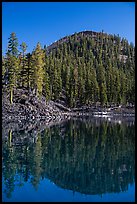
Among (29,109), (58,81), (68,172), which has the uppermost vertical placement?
(58,81)

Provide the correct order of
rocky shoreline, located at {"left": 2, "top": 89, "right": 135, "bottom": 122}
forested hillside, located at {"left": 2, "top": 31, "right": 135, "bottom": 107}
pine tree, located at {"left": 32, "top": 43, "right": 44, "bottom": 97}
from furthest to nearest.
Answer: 1. pine tree, located at {"left": 32, "top": 43, "right": 44, "bottom": 97}
2. forested hillside, located at {"left": 2, "top": 31, "right": 135, "bottom": 107}
3. rocky shoreline, located at {"left": 2, "top": 89, "right": 135, "bottom": 122}

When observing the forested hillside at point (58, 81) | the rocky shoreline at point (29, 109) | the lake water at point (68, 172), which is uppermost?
the forested hillside at point (58, 81)

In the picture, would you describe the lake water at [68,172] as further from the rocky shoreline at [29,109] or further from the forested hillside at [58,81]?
the forested hillside at [58,81]

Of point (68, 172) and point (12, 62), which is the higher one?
point (12, 62)

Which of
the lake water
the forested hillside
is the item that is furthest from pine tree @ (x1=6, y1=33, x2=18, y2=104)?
the lake water

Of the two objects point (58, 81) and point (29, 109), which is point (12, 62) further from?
point (58, 81)

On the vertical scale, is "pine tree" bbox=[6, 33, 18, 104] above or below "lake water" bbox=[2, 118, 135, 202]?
above

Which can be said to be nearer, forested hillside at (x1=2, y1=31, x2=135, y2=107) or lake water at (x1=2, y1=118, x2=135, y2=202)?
lake water at (x1=2, y1=118, x2=135, y2=202)

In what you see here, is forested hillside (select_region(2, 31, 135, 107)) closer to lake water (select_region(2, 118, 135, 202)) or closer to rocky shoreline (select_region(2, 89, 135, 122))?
rocky shoreline (select_region(2, 89, 135, 122))

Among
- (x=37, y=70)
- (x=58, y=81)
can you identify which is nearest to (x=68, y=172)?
(x=37, y=70)

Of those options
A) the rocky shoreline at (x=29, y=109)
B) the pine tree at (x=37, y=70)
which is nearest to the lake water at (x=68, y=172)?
the rocky shoreline at (x=29, y=109)

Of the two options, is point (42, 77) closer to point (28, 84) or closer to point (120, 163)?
point (28, 84)

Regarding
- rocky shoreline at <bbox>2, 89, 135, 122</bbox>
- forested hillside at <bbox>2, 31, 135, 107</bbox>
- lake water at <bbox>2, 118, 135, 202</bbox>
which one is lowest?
lake water at <bbox>2, 118, 135, 202</bbox>

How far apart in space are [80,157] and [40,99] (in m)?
50.4
